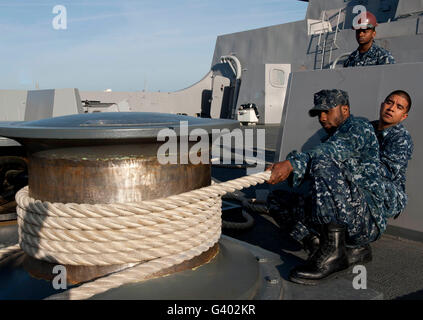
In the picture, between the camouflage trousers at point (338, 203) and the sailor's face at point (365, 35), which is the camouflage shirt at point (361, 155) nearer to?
the camouflage trousers at point (338, 203)

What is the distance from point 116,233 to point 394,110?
159 centimetres

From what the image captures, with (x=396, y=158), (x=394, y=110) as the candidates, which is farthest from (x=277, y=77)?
(x=396, y=158)

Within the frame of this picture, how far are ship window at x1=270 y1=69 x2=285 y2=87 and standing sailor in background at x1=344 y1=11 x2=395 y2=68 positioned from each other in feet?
27.3

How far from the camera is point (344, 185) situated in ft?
4.90

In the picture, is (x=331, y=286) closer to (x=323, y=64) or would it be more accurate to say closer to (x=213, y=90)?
(x=323, y=64)

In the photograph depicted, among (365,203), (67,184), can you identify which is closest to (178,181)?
(67,184)

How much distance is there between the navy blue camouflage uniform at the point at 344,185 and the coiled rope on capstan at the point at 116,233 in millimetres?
510

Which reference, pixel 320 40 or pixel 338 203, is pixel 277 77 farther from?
pixel 338 203

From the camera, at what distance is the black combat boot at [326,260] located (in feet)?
4.51

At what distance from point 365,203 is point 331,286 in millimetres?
419

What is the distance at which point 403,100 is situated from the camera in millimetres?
1973

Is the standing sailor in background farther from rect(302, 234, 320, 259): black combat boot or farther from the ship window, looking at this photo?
the ship window

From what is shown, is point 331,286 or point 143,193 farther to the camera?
point 331,286
